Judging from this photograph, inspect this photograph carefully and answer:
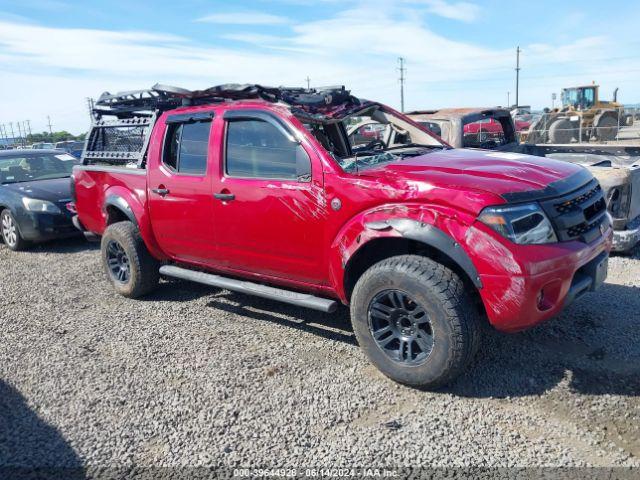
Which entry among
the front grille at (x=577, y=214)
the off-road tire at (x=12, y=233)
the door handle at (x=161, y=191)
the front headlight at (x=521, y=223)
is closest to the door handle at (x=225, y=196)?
the door handle at (x=161, y=191)

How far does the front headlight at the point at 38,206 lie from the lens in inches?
310

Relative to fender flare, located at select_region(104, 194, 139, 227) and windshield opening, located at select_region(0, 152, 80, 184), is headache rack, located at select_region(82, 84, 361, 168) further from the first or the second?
windshield opening, located at select_region(0, 152, 80, 184)

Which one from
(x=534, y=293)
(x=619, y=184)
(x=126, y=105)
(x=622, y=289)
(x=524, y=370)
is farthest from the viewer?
(x=126, y=105)

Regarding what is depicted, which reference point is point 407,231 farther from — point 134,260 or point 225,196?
point 134,260

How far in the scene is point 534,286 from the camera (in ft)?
9.62

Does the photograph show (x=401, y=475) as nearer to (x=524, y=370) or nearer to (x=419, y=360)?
(x=419, y=360)

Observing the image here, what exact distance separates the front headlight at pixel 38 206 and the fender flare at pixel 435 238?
6.38 metres

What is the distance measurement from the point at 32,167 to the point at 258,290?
6671 millimetres

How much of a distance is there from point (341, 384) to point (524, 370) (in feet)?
4.05

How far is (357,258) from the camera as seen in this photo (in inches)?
142

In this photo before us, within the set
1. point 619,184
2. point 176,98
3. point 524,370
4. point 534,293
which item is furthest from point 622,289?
point 176,98

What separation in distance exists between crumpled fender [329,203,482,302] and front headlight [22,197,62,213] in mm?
5943

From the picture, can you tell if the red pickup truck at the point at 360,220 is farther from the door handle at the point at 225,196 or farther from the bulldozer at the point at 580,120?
the bulldozer at the point at 580,120

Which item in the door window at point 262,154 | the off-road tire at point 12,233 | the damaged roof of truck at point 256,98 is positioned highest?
the damaged roof of truck at point 256,98
